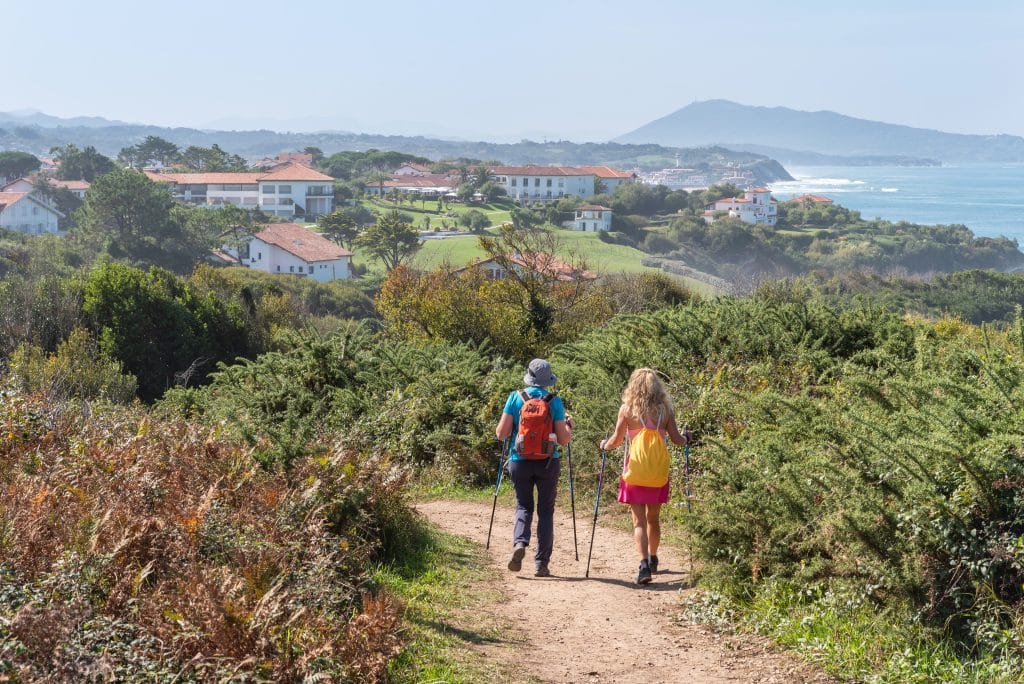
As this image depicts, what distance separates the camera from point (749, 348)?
1235 cm

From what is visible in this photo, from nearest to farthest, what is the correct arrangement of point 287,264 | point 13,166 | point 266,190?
point 287,264
point 266,190
point 13,166

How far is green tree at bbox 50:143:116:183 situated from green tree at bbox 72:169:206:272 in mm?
60265

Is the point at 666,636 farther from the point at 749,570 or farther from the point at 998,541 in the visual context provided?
the point at 998,541

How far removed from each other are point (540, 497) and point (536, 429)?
55cm

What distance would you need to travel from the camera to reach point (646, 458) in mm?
7477

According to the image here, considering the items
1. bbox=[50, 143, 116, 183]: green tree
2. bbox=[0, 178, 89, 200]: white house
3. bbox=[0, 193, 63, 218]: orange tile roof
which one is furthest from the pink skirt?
bbox=[50, 143, 116, 183]: green tree

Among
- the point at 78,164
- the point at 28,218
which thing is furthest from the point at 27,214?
the point at 78,164

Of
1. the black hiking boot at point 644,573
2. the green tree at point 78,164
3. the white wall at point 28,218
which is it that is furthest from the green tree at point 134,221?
the black hiking boot at point 644,573

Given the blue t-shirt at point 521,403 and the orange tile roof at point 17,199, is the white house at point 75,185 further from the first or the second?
the blue t-shirt at point 521,403

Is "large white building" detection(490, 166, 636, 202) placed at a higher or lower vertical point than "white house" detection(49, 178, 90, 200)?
higher

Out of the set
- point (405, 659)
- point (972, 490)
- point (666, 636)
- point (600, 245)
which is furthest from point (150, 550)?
point (600, 245)

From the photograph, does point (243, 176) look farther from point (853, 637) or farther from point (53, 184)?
point (853, 637)

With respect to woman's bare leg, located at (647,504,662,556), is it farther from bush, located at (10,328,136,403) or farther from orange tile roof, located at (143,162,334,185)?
orange tile roof, located at (143,162,334,185)

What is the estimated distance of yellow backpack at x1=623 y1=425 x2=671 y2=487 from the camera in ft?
24.5
